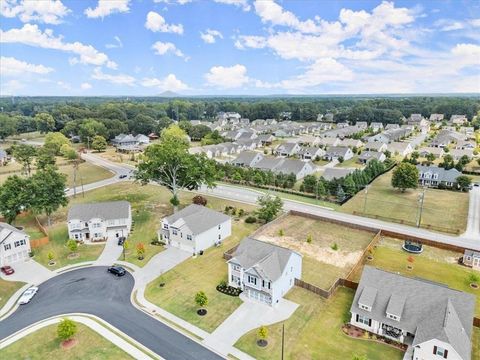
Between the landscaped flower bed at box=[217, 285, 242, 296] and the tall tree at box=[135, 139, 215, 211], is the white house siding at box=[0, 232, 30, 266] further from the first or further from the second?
the landscaped flower bed at box=[217, 285, 242, 296]

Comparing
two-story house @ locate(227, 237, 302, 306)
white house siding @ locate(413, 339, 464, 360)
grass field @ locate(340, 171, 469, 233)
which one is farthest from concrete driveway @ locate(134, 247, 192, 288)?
grass field @ locate(340, 171, 469, 233)

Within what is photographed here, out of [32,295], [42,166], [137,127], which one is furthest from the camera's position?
[137,127]

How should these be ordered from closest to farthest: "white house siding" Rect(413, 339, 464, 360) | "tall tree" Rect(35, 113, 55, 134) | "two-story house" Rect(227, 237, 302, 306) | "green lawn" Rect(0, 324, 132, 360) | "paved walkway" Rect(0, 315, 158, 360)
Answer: "white house siding" Rect(413, 339, 464, 360) < "green lawn" Rect(0, 324, 132, 360) < "paved walkway" Rect(0, 315, 158, 360) < "two-story house" Rect(227, 237, 302, 306) < "tall tree" Rect(35, 113, 55, 134)

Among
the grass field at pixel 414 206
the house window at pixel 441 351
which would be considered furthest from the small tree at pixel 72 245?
the grass field at pixel 414 206

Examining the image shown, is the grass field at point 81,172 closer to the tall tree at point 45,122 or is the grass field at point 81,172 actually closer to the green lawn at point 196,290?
the green lawn at point 196,290

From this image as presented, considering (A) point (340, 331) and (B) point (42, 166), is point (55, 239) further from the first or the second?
(A) point (340, 331)

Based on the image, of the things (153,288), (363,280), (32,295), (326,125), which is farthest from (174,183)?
(326,125)

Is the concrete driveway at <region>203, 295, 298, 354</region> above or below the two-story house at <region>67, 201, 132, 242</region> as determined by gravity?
below
